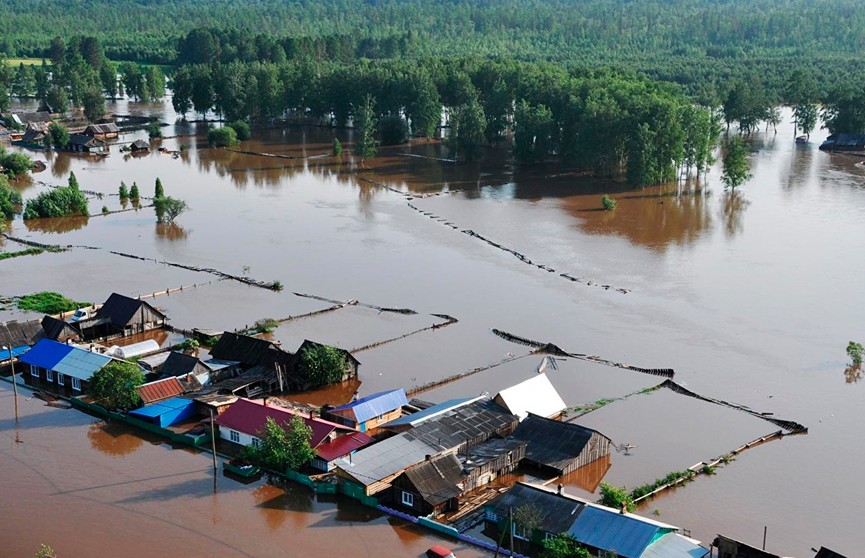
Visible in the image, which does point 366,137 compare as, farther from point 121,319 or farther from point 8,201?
point 121,319

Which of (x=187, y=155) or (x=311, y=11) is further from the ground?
(x=311, y=11)

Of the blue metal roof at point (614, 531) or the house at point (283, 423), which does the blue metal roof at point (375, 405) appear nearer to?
the house at point (283, 423)

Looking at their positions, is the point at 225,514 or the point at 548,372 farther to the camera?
the point at 548,372

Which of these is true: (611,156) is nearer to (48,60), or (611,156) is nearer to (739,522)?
(739,522)

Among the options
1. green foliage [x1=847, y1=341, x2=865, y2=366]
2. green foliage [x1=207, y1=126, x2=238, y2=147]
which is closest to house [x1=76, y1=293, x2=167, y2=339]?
green foliage [x1=847, y1=341, x2=865, y2=366]

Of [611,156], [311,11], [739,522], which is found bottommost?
[739,522]

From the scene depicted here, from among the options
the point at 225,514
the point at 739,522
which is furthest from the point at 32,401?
the point at 739,522

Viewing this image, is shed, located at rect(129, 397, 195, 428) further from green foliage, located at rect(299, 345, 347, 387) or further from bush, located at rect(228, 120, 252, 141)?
bush, located at rect(228, 120, 252, 141)
